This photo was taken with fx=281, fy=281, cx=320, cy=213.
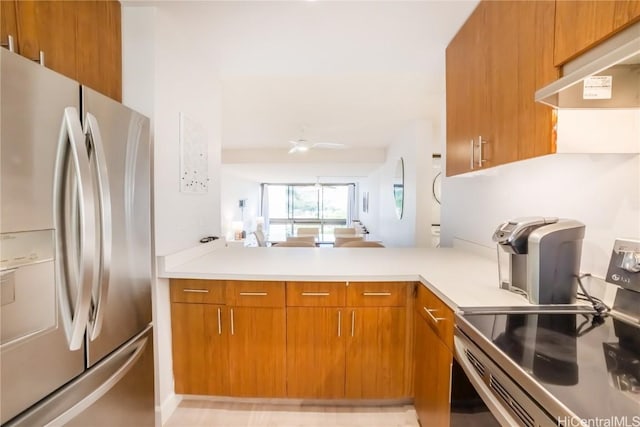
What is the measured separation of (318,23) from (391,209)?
4.10 m

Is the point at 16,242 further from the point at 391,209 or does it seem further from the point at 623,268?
the point at 391,209

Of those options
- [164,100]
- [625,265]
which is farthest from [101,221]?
[625,265]

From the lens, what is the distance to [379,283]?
160 cm

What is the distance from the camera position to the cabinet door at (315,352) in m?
1.62

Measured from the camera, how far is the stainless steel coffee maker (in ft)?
3.51

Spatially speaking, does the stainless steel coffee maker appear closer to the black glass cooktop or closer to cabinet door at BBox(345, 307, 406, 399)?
the black glass cooktop

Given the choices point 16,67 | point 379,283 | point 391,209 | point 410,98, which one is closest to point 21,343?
point 16,67

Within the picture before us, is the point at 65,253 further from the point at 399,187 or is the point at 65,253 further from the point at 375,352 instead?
the point at 399,187

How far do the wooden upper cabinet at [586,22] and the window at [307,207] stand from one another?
1152 centimetres

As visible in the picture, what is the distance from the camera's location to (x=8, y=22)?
97 centimetres

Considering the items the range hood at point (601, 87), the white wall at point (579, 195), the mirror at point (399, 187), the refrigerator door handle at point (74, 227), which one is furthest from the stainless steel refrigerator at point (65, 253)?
the mirror at point (399, 187)

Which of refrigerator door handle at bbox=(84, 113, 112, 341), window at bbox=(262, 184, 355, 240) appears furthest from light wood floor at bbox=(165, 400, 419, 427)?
window at bbox=(262, 184, 355, 240)

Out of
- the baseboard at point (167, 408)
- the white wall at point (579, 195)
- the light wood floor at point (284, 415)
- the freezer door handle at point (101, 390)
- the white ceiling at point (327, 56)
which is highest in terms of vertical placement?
the white ceiling at point (327, 56)

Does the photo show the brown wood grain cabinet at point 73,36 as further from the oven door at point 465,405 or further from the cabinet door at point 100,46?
the oven door at point 465,405
